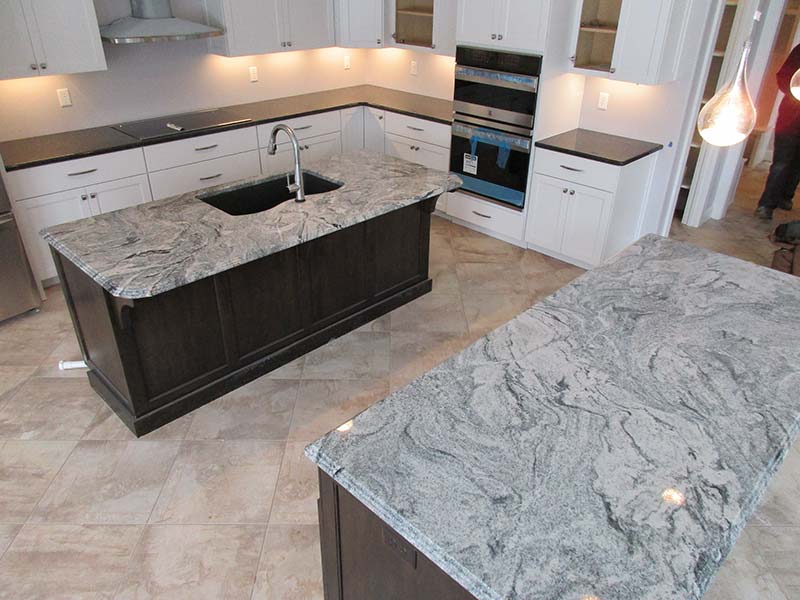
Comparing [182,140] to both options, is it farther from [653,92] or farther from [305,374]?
[653,92]

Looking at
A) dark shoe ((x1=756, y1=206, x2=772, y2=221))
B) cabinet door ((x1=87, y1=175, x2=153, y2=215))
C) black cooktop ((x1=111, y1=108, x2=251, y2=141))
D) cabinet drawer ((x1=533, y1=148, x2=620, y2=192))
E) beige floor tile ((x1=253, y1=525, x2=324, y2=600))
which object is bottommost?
beige floor tile ((x1=253, y1=525, x2=324, y2=600))

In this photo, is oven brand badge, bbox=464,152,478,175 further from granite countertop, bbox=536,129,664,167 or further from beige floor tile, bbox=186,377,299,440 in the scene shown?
beige floor tile, bbox=186,377,299,440

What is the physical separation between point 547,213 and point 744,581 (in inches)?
112

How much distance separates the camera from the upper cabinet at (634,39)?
3707mm

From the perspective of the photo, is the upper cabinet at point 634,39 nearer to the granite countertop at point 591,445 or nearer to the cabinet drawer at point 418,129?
the cabinet drawer at point 418,129

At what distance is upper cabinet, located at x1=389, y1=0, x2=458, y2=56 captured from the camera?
190 inches

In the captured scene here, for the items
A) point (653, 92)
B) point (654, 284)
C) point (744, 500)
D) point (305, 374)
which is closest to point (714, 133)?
point (654, 284)

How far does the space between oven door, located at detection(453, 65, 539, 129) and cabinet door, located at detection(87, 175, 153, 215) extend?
2.44m

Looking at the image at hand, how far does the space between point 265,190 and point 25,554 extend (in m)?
2.11

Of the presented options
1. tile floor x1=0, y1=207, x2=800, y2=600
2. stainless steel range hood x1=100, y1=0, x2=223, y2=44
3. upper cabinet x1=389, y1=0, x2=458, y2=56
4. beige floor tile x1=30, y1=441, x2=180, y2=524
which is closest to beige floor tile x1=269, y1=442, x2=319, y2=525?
tile floor x1=0, y1=207, x2=800, y2=600

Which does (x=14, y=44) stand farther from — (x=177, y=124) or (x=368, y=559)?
(x=368, y=559)

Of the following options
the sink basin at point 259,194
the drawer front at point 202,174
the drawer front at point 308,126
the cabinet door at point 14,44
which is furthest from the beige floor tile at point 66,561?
the drawer front at point 308,126

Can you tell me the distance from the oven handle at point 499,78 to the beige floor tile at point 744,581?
311 centimetres

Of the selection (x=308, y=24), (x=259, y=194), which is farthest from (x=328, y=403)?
(x=308, y=24)
